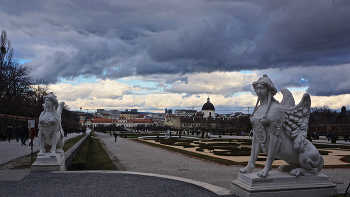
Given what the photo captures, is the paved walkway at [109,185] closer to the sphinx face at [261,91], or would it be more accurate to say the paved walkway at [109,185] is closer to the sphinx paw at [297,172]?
the sphinx paw at [297,172]

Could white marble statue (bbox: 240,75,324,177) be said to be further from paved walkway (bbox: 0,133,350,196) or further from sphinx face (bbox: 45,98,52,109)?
sphinx face (bbox: 45,98,52,109)

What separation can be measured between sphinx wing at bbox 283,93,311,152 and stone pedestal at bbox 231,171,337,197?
29.2 inches

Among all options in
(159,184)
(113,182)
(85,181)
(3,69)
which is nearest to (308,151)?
(159,184)

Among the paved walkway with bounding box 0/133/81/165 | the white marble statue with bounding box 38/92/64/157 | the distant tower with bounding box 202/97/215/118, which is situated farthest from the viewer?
the distant tower with bounding box 202/97/215/118

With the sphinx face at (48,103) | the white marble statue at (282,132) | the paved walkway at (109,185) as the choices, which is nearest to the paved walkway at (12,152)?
the sphinx face at (48,103)

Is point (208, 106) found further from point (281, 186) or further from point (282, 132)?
point (281, 186)

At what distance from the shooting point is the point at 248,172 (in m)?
6.39

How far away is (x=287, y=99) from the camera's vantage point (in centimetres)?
658

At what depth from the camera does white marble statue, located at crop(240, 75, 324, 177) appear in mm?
6145

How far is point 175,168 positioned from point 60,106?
5.84m

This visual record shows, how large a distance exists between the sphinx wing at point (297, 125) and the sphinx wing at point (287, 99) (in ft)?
0.66

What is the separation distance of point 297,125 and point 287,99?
0.68 meters

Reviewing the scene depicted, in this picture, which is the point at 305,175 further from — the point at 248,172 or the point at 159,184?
the point at 159,184

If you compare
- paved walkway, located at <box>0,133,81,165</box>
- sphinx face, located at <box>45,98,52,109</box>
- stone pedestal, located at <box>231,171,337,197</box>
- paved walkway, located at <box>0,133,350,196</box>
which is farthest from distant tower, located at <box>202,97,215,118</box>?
stone pedestal, located at <box>231,171,337,197</box>
